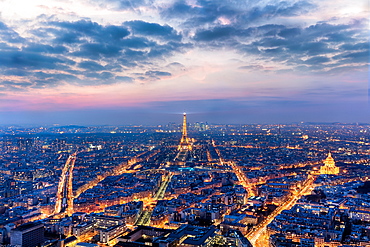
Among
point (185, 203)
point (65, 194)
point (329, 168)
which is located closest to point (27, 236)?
point (185, 203)

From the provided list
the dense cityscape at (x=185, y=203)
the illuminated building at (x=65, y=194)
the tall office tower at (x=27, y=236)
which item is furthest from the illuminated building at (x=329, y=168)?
the tall office tower at (x=27, y=236)

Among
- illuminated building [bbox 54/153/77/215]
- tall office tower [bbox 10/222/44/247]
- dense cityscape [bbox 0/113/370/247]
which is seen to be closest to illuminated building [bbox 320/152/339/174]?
dense cityscape [bbox 0/113/370/247]

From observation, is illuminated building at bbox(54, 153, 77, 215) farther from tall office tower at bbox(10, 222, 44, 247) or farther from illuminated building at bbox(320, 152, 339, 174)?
illuminated building at bbox(320, 152, 339, 174)

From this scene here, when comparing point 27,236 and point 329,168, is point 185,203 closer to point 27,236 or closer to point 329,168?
point 27,236

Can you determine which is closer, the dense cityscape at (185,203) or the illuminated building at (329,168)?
the dense cityscape at (185,203)

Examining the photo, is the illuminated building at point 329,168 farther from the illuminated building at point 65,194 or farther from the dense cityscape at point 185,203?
the illuminated building at point 65,194

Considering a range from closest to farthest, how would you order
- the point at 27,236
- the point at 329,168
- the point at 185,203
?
the point at 27,236 → the point at 185,203 → the point at 329,168

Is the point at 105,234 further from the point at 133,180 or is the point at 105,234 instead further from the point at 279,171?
the point at 279,171

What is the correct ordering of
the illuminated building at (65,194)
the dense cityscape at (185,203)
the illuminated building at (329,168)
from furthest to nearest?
the illuminated building at (329,168) → the illuminated building at (65,194) → the dense cityscape at (185,203)
